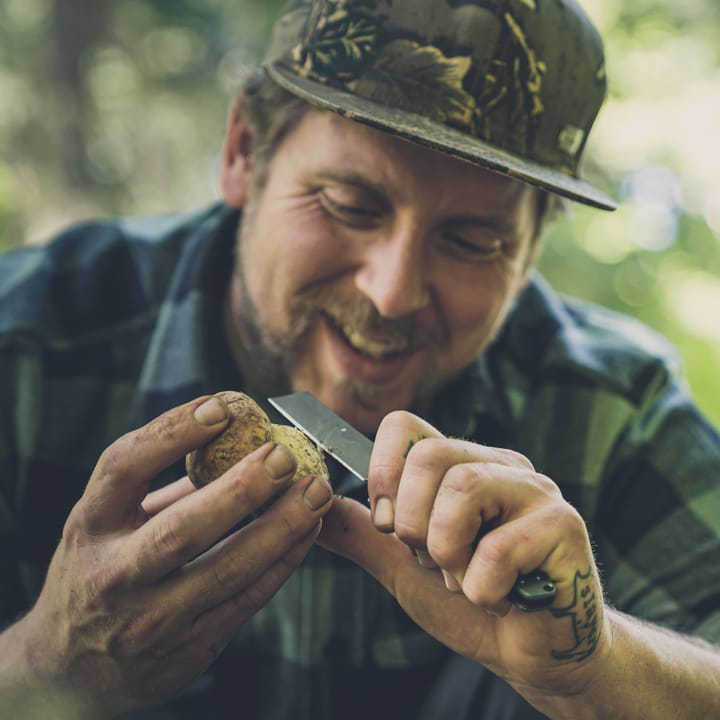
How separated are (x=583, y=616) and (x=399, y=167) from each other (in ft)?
3.81

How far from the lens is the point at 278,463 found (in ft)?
4.19

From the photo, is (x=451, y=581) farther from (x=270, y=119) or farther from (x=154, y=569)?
(x=270, y=119)

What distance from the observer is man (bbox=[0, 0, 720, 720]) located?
134 centimetres

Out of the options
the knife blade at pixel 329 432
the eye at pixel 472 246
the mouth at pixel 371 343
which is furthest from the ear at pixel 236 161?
the knife blade at pixel 329 432

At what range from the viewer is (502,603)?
50.4 inches

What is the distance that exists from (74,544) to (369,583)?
125 centimetres

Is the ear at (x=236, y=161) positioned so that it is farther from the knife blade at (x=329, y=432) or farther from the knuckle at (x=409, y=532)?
the knuckle at (x=409, y=532)

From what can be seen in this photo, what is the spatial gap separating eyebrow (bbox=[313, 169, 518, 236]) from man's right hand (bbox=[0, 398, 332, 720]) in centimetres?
87

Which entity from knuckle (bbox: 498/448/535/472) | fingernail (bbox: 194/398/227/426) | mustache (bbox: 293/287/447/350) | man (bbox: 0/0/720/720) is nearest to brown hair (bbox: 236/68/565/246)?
man (bbox: 0/0/720/720)

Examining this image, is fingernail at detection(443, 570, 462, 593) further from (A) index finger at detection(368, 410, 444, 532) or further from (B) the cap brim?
(B) the cap brim

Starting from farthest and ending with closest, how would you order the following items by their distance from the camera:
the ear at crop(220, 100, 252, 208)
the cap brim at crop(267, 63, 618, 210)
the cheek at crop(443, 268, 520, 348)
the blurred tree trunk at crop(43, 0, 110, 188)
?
the blurred tree trunk at crop(43, 0, 110, 188), the ear at crop(220, 100, 252, 208), the cheek at crop(443, 268, 520, 348), the cap brim at crop(267, 63, 618, 210)

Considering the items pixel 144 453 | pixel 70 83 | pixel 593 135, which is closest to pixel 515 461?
pixel 144 453

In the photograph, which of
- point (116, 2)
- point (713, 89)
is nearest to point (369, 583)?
point (116, 2)

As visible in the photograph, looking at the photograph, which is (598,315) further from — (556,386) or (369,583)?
(369,583)
